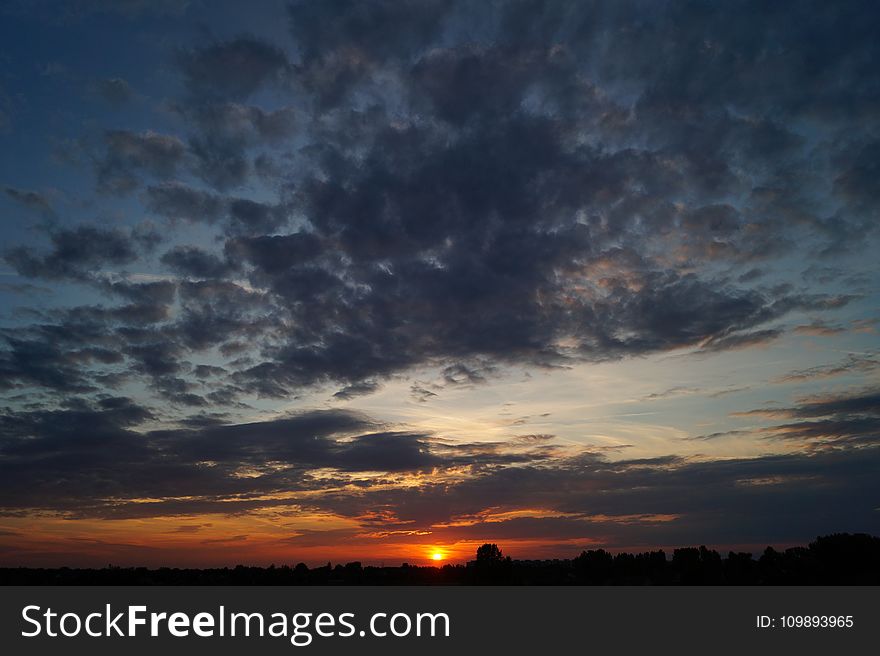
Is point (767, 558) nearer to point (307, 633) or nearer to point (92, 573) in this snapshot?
point (307, 633)

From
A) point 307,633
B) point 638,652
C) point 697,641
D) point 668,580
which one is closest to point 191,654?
point 307,633

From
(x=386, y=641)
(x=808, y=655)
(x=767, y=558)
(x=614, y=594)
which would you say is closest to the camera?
(x=808, y=655)

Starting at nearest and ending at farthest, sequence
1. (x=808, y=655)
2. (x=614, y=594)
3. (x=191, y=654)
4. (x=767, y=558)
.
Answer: (x=808, y=655)
(x=191, y=654)
(x=614, y=594)
(x=767, y=558)

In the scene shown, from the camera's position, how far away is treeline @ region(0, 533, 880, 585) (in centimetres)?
7862

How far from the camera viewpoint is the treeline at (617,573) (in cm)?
7862

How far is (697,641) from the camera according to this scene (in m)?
44.6

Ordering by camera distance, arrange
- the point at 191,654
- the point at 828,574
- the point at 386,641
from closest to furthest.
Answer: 1. the point at 191,654
2. the point at 386,641
3. the point at 828,574

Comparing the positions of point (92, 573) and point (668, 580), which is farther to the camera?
point (92, 573)

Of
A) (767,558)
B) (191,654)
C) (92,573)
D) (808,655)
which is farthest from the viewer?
(92,573)

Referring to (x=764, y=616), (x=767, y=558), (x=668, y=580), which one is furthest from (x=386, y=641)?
(x=767, y=558)

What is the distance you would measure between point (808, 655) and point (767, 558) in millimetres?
52819

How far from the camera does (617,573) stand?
3834 inches

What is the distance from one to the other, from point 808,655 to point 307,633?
1297 inches

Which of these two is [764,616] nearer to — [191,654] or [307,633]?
[307,633]
